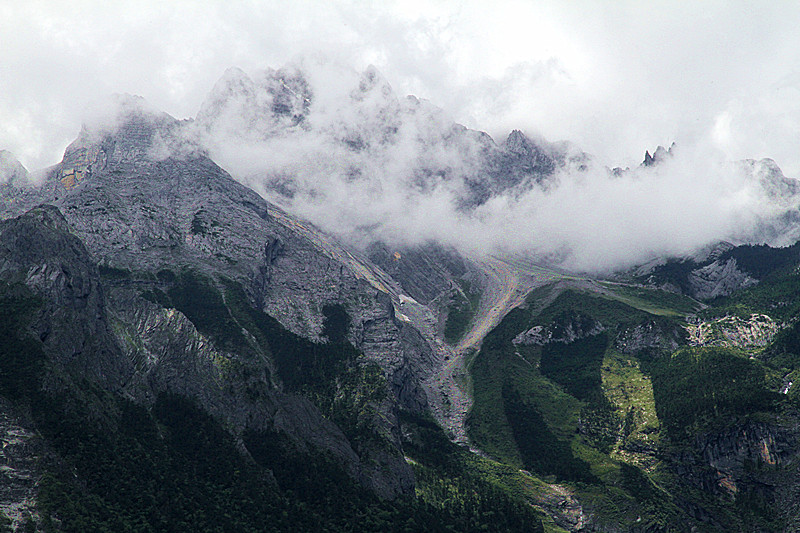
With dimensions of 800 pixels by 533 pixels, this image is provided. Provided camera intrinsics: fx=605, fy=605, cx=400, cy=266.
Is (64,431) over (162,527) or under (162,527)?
over

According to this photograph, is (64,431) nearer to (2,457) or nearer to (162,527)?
(2,457)

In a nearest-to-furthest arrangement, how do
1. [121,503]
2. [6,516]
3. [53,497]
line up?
[6,516] < [53,497] < [121,503]

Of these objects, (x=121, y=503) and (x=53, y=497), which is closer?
(x=53, y=497)

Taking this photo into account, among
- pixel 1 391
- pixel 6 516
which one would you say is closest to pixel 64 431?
pixel 1 391

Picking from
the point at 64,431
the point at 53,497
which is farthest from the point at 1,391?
the point at 53,497

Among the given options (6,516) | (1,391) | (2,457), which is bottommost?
(6,516)

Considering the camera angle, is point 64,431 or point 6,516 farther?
point 64,431

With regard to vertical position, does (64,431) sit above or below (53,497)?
above

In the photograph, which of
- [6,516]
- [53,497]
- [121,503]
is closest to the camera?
[6,516]

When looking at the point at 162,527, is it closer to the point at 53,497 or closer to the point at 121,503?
the point at 121,503
